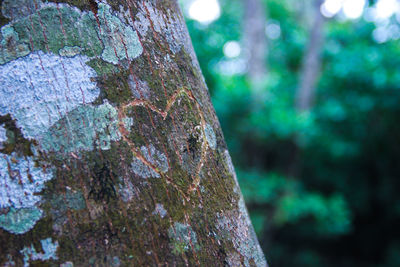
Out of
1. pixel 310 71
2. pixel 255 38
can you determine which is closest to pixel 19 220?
pixel 310 71

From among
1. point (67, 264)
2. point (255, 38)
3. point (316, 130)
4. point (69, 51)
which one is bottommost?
point (67, 264)

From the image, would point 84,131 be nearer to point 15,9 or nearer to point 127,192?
point 127,192

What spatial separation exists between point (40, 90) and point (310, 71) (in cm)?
560

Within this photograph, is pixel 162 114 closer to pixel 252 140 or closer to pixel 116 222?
pixel 116 222

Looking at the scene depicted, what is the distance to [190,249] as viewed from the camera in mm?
737

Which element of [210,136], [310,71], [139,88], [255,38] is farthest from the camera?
[255,38]

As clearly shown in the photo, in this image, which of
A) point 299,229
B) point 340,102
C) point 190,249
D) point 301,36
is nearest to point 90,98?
point 190,249

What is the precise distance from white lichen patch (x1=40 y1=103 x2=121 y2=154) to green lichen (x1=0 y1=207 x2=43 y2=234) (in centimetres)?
12

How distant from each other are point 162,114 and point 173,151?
0.08 meters

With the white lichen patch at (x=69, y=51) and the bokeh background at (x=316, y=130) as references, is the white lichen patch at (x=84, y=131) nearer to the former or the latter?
the white lichen patch at (x=69, y=51)

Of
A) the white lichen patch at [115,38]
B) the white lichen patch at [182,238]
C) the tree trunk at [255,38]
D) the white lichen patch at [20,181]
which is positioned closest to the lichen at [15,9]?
the white lichen patch at [115,38]

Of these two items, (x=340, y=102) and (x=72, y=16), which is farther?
(x=340, y=102)

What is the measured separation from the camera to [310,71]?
18.9 feet

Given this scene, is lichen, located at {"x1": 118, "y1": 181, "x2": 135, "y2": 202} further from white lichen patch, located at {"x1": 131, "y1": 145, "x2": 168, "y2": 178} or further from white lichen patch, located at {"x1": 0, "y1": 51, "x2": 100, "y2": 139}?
white lichen patch, located at {"x1": 0, "y1": 51, "x2": 100, "y2": 139}
